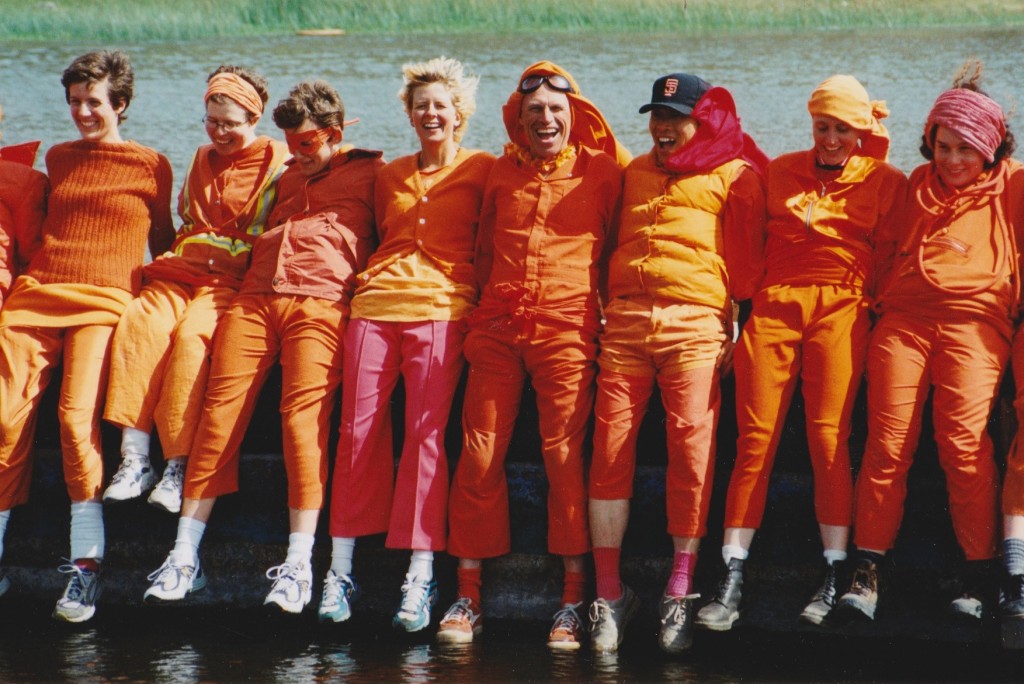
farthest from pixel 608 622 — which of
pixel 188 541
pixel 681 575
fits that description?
pixel 188 541

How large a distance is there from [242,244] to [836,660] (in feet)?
7.98

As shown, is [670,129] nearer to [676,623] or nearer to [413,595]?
[676,623]

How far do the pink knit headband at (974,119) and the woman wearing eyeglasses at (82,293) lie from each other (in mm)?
2692

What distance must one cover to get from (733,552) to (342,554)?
3.97ft

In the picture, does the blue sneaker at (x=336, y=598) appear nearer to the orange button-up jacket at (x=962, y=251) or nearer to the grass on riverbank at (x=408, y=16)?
the orange button-up jacket at (x=962, y=251)

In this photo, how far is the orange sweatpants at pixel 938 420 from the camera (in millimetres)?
3670

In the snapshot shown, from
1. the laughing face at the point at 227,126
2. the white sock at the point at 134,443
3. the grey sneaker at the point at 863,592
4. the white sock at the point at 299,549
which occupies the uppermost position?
the laughing face at the point at 227,126

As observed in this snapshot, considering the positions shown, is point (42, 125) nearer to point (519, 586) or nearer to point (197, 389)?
point (197, 389)

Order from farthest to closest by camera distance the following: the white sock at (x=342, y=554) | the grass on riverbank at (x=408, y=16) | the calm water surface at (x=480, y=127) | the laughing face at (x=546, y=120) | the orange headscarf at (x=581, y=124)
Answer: the grass on riverbank at (x=408, y=16) → the orange headscarf at (x=581, y=124) → the laughing face at (x=546, y=120) → the white sock at (x=342, y=554) → the calm water surface at (x=480, y=127)

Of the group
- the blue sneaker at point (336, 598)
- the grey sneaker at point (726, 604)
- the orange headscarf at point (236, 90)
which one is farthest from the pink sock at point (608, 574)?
the orange headscarf at point (236, 90)

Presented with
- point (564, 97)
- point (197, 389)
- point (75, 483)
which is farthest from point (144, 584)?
point (564, 97)

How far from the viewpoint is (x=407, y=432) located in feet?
13.5

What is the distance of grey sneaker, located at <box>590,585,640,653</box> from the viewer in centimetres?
379

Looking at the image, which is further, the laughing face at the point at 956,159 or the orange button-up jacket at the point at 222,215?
the orange button-up jacket at the point at 222,215
